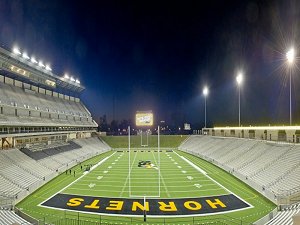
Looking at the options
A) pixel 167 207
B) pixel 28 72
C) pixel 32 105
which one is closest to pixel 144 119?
pixel 32 105

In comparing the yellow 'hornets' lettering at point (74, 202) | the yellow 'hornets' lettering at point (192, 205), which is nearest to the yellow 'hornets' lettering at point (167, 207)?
the yellow 'hornets' lettering at point (192, 205)

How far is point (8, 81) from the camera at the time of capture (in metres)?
44.3

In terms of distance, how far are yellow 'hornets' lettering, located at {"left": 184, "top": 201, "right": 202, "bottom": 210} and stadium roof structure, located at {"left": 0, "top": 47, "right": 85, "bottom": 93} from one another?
28.2m

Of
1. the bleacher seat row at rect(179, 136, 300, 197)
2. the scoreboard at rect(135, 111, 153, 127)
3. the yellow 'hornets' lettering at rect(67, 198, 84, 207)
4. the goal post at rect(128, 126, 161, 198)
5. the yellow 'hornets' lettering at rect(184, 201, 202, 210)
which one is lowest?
the yellow 'hornets' lettering at rect(67, 198, 84, 207)

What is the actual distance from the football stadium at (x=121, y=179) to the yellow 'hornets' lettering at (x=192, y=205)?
8cm

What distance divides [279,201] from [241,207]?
2.60 m

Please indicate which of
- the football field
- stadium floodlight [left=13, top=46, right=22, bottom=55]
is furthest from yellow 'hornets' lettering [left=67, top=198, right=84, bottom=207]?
stadium floodlight [left=13, top=46, right=22, bottom=55]

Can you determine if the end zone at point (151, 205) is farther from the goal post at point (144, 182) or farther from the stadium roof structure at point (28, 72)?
the stadium roof structure at point (28, 72)

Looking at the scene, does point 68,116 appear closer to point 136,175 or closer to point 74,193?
point 136,175

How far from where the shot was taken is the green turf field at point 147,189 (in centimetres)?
1889

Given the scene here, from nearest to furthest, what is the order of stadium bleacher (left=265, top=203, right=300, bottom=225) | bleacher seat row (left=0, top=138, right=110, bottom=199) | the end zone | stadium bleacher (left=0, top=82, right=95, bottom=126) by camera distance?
stadium bleacher (left=265, top=203, right=300, bottom=225), the end zone, bleacher seat row (left=0, top=138, right=110, bottom=199), stadium bleacher (left=0, top=82, right=95, bottom=126)

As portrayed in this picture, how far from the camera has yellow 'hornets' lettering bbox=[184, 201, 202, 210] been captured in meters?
21.2

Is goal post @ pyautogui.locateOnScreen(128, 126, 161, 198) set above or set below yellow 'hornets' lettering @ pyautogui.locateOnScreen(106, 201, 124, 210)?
above

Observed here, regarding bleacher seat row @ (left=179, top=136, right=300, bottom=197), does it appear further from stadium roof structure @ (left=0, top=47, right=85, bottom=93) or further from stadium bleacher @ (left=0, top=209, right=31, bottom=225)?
stadium roof structure @ (left=0, top=47, right=85, bottom=93)
